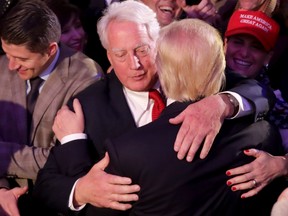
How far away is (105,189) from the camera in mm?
2055

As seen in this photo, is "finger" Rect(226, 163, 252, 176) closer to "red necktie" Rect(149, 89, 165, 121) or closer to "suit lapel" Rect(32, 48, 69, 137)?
"red necktie" Rect(149, 89, 165, 121)

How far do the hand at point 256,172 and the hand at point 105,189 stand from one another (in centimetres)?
37

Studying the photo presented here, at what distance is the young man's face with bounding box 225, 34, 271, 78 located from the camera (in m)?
3.18

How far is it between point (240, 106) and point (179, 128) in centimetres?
33

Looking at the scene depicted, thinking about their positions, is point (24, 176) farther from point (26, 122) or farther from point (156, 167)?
point (156, 167)

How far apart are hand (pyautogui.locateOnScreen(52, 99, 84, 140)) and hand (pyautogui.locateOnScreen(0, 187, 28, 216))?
1.16 ft

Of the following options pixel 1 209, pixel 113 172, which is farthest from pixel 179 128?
pixel 1 209

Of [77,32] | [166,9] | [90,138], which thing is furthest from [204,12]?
[90,138]

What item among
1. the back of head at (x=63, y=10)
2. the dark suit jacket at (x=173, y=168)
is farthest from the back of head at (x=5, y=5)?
the dark suit jacket at (x=173, y=168)

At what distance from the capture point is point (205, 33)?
78.4 inches

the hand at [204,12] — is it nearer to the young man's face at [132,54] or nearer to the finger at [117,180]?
the young man's face at [132,54]

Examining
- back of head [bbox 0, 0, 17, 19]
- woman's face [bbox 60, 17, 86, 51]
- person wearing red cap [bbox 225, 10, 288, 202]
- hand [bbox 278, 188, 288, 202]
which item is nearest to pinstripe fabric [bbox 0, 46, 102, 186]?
back of head [bbox 0, 0, 17, 19]

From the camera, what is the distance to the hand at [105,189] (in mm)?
1965

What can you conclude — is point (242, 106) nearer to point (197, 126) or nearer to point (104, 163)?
point (197, 126)
